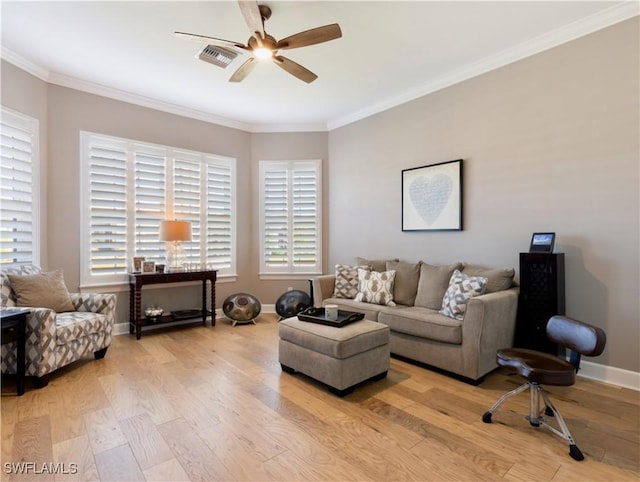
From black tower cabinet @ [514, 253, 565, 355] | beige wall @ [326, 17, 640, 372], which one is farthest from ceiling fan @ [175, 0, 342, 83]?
black tower cabinet @ [514, 253, 565, 355]

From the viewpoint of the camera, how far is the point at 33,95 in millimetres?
3686

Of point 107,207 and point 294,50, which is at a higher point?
point 294,50

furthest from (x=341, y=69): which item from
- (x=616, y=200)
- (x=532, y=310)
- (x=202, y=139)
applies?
(x=532, y=310)

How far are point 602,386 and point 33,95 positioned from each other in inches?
249

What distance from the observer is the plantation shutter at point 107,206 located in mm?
4137

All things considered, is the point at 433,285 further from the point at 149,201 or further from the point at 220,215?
the point at 149,201

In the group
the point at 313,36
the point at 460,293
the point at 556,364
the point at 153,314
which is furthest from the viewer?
the point at 153,314

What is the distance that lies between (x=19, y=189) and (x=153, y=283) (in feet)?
5.49

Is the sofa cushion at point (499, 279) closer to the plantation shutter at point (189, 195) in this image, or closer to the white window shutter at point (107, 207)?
the plantation shutter at point (189, 195)

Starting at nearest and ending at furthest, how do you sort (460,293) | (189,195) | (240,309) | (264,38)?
1. (264,38)
2. (460,293)
3. (240,309)
4. (189,195)

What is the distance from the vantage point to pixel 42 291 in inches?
125

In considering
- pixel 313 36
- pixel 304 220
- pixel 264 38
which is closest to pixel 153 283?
pixel 304 220

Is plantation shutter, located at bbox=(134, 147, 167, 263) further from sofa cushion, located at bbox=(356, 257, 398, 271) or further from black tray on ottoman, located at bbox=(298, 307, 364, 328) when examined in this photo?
sofa cushion, located at bbox=(356, 257, 398, 271)

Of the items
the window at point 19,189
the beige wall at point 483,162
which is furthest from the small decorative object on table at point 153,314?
the window at point 19,189
